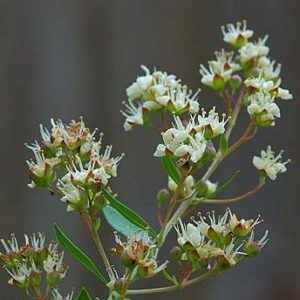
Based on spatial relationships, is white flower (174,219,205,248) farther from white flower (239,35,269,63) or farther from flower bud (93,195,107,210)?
white flower (239,35,269,63)

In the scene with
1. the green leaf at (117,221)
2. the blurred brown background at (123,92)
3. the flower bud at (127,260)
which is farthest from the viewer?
the blurred brown background at (123,92)

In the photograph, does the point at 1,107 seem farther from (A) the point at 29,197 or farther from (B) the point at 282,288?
(B) the point at 282,288

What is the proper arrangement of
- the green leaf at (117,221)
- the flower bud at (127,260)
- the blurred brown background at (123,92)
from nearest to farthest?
the flower bud at (127,260), the green leaf at (117,221), the blurred brown background at (123,92)

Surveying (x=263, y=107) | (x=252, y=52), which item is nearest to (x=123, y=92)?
(x=252, y=52)

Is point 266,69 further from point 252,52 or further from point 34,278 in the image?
point 34,278

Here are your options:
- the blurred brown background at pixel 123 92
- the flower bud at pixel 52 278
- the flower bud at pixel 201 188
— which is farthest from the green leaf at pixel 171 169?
the blurred brown background at pixel 123 92

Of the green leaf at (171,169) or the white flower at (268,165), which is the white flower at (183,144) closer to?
Answer: the green leaf at (171,169)

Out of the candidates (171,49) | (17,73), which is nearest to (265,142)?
(171,49)

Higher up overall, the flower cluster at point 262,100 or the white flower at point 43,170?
the flower cluster at point 262,100
